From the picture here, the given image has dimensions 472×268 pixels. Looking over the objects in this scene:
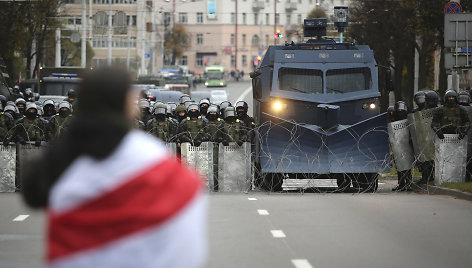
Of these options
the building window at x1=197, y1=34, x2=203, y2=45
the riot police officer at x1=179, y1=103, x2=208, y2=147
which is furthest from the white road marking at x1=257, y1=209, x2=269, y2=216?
the building window at x1=197, y1=34, x2=203, y2=45

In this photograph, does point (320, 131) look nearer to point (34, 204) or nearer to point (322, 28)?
point (322, 28)

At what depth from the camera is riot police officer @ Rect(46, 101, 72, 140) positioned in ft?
79.2

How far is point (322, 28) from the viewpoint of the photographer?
89.5 ft

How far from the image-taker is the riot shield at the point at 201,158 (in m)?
23.4

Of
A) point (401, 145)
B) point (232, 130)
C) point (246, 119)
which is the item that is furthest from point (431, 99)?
point (232, 130)

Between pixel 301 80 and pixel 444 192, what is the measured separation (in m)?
3.89

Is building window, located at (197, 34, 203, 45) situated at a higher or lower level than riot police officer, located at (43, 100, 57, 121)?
higher

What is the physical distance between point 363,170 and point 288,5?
16029 cm

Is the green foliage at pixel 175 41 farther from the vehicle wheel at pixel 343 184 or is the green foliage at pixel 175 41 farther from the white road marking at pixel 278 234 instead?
the white road marking at pixel 278 234

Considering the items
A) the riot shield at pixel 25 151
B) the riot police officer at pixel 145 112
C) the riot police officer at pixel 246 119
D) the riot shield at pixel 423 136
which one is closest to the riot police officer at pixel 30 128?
the riot shield at pixel 25 151

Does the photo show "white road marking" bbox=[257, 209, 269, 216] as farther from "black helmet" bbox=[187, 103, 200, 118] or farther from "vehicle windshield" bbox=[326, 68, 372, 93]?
"black helmet" bbox=[187, 103, 200, 118]

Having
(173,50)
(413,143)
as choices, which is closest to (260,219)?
(413,143)

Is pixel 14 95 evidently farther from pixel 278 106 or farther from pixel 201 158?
pixel 278 106

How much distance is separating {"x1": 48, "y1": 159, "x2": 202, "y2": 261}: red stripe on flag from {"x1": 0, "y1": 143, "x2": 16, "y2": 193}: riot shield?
62.0ft
